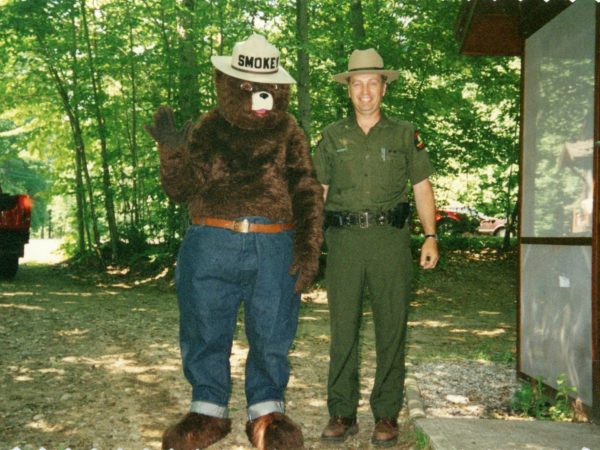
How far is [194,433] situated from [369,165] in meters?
1.73

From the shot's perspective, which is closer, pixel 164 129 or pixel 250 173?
pixel 164 129

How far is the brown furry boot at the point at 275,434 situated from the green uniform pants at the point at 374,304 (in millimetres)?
449

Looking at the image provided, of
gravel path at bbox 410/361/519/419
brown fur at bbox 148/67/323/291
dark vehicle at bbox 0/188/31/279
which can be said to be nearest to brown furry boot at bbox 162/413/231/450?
brown fur at bbox 148/67/323/291

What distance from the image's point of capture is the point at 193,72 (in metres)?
11.8

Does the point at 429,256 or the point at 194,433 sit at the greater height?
the point at 429,256

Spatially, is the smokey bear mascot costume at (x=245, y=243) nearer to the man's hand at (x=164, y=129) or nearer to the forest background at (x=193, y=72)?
the man's hand at (x=164, y=129)

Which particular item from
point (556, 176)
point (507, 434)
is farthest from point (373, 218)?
point (556, 176)

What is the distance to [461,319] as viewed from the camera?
9.70m

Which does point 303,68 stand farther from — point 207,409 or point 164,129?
point 207,409

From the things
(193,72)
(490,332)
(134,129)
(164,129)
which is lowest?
(490,332)

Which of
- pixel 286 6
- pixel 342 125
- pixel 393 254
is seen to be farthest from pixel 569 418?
pixel 286 6

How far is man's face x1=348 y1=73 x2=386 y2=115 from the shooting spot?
379 cm

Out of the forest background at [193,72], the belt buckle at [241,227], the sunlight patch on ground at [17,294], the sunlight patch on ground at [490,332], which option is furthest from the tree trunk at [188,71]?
the belt buckle at [241,227]

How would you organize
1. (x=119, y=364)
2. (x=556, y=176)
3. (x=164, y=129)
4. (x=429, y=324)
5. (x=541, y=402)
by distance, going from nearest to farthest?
(x=164, y=129) < (x=541, y=402) < (x=556, y=176) < (x=119, y=364) < (x=429, y=324)
